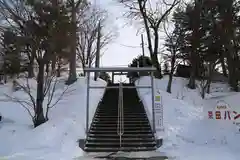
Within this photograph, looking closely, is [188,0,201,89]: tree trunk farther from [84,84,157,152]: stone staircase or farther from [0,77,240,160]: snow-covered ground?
[0,77,240,160]: snow-covered ground

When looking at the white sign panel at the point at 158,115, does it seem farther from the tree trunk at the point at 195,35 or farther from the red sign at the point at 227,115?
the tree trunk at the point at 195,35

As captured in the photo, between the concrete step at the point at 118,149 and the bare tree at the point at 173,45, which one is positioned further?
the bare tree at the point at 173,45

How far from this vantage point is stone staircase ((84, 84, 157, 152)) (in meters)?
9.37

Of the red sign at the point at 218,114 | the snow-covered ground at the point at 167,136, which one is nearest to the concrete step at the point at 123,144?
the snow-covered ground at the point at 167,136

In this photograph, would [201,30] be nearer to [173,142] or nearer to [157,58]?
[157,58]

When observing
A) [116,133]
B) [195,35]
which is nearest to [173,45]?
[195,35]

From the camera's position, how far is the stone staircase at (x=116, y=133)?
9.37 m

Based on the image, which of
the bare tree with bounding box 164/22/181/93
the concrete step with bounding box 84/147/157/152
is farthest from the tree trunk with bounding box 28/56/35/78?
the bare tree with bounding box 164/22/181/93

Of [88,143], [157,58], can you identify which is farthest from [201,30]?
[88,143]

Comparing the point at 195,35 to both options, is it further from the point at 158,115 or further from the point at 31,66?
the point at 158,115

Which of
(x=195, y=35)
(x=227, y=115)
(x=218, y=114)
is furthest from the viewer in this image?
(x=195, y=35)

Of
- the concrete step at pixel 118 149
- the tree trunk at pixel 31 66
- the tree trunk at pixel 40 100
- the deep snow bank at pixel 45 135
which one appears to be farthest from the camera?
the tree trunk at pixel 31 66

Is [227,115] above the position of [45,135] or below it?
above

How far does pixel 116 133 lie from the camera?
10.5 meters
